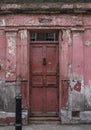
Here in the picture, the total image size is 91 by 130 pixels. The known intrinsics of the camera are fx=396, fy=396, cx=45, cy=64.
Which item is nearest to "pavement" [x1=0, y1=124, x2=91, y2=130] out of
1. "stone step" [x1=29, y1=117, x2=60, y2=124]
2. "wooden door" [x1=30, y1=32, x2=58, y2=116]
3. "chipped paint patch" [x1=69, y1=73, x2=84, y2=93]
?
"stone step" [x1=29, y1=117, x2=60, y2=124]

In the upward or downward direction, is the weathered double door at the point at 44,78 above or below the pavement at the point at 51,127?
above

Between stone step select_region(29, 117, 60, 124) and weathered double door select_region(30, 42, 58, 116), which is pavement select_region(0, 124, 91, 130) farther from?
weathered double door select_region(30, 42, 58, 116)

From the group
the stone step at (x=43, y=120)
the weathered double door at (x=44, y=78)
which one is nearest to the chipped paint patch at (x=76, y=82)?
the weathered double door at (x=44, y=78)

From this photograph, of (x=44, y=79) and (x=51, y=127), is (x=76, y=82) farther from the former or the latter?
(x=51, y=127)

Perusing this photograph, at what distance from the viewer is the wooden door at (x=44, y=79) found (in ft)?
37.8

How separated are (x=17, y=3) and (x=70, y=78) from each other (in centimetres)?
260

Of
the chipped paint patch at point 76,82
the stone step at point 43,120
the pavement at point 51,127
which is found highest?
the chipped paint patch at point 76,82

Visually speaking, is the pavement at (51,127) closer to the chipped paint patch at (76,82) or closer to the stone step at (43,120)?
the stone step at (43,120)

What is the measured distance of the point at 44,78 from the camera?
37.9 ft

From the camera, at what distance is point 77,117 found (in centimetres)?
1126

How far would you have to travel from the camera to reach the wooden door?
1153 cm

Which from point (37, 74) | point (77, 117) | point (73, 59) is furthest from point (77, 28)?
point (77, 117)

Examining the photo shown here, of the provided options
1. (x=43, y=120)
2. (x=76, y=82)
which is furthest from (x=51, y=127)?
(x=76, y=82)

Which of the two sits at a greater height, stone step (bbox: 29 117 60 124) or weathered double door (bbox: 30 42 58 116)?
weathered double door (bbox: 30 42 58 116)
